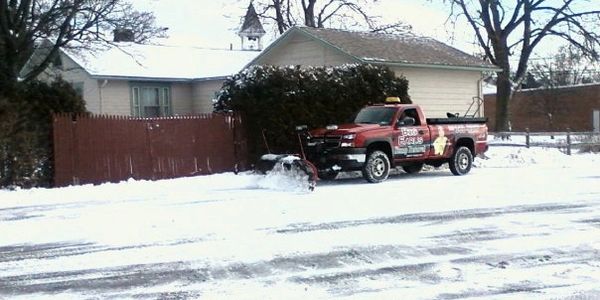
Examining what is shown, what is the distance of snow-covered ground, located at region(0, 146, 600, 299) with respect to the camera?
772cm

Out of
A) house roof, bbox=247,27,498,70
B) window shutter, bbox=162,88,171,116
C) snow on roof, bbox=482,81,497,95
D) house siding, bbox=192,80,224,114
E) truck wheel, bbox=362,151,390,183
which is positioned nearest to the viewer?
truck wheel, bbox=362,151,390,183

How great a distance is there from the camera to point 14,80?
17.6m

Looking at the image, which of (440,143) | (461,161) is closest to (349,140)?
(440,143)

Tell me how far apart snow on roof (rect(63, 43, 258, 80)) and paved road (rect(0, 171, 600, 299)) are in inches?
717

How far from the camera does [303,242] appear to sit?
32.9 feet

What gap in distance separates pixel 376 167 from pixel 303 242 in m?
8.55

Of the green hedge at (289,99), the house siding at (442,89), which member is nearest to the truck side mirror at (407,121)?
the green hedge at (289,99)

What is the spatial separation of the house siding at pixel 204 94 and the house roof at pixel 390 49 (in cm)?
585

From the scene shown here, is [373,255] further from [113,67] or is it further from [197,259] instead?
[113,67]

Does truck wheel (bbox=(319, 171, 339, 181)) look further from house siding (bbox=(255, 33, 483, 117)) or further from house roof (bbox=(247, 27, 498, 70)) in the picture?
house siding (bbox=(255, 33, 483, 117))

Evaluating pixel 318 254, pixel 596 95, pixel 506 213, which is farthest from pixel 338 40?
pixel 596 95

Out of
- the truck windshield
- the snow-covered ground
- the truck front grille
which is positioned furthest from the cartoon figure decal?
the truck front grille

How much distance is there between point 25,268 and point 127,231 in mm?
2542

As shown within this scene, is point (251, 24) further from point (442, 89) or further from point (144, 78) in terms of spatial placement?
point (442, 89)
